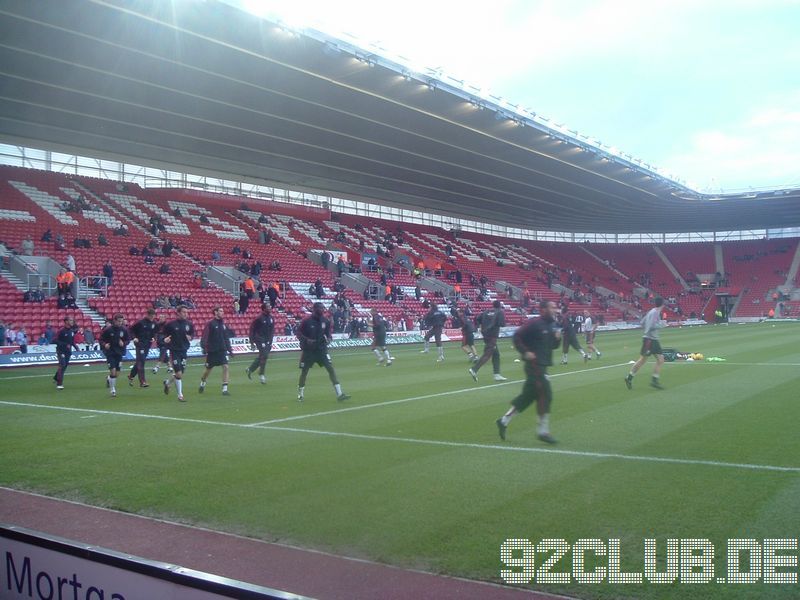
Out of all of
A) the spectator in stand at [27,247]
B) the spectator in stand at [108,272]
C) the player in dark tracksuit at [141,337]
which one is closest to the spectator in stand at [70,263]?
the spectator in stand at [108,272]

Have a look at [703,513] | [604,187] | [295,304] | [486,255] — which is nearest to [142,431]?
[703,513]

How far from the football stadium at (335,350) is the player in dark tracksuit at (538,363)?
0.13 ft

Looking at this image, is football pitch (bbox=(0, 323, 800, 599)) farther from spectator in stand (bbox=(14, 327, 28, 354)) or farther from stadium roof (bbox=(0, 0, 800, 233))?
stadium roof (bbox=(0, 0, 800, 233))

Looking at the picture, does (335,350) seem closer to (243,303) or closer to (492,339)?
(243,303)

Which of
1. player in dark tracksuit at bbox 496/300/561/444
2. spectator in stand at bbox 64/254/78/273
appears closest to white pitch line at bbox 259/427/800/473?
player in dark tracksuit at bbox 496/300/561/444

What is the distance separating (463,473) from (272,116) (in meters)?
28.6

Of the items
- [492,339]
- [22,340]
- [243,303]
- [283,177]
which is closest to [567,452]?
[492,339]

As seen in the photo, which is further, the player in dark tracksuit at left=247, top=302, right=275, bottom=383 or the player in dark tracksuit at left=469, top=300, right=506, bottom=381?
the player in dark tracksuit at left=247, top=302, right=275, bottom=383

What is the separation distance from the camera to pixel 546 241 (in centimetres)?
7656

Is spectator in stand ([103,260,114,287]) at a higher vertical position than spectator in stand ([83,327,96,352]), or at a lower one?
higher

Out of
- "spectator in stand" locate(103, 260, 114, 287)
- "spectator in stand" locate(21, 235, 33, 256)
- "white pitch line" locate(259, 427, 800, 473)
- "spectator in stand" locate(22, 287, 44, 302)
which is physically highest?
"spectator in stand" locate(21, 235, 33, 256)

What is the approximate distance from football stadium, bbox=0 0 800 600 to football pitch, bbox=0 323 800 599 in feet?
0.16

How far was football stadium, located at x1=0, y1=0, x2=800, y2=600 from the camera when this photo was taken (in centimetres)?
530

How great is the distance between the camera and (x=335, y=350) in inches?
1283
